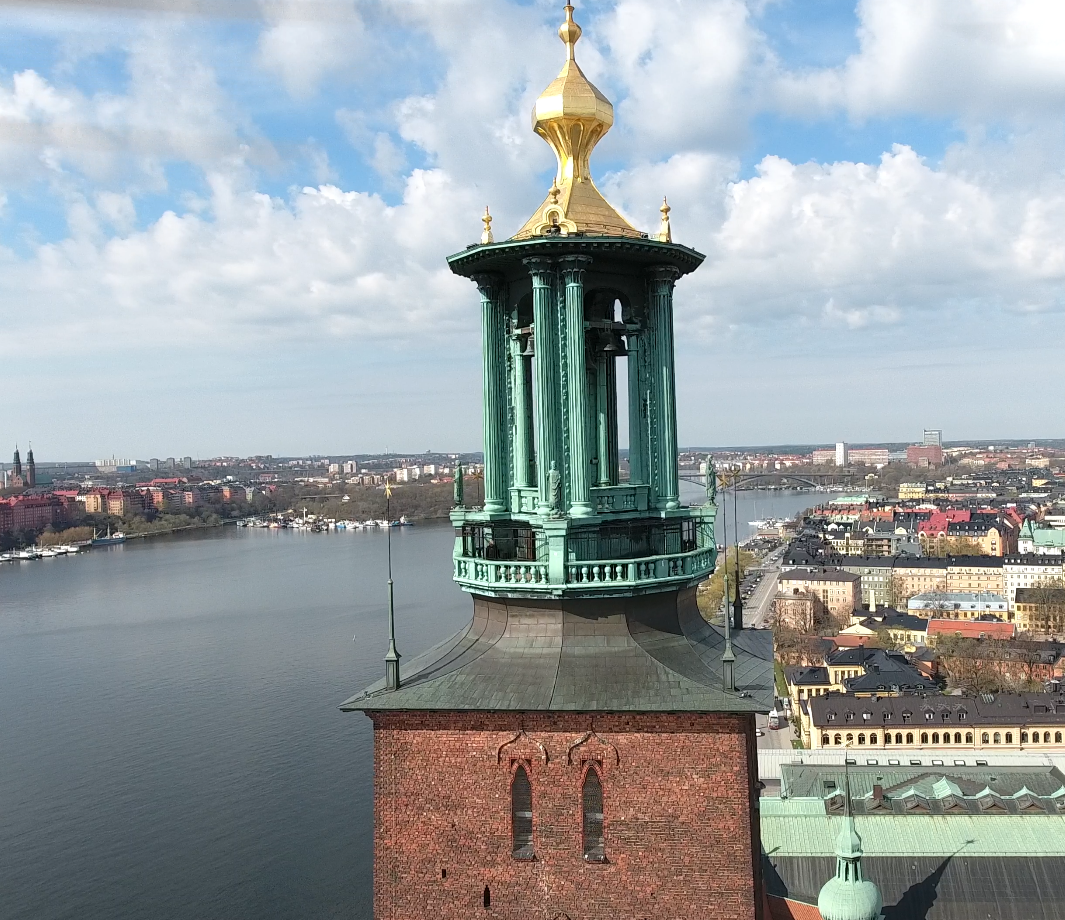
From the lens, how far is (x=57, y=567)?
122 meters

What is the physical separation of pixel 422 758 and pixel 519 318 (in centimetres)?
422

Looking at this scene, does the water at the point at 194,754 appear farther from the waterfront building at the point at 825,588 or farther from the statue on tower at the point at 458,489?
the waterfront building at the point at 825,588

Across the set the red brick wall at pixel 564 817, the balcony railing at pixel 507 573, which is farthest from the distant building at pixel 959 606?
the balcony railing at pixel 507 573

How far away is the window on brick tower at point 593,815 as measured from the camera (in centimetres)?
850


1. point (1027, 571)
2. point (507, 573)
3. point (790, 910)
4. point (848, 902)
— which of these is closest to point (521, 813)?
point (507, 573)

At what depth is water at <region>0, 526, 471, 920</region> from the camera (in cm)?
3047

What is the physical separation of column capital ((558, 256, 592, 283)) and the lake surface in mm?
25491

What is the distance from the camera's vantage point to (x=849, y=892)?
17203 millimetres

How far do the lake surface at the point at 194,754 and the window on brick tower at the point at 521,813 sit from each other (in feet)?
76.5

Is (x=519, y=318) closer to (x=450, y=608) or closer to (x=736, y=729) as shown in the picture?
(x=736, y=729)

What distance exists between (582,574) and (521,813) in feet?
6.87

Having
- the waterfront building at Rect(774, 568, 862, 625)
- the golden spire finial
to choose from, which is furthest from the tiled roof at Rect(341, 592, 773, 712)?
→ the waterfront building at Rect(774, 568, 862, 625)

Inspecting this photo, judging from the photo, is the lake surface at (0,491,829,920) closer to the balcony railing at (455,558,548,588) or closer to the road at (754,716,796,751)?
the road at (754,716,796,751)

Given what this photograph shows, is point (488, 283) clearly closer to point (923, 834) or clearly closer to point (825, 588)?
point (923, 834)
